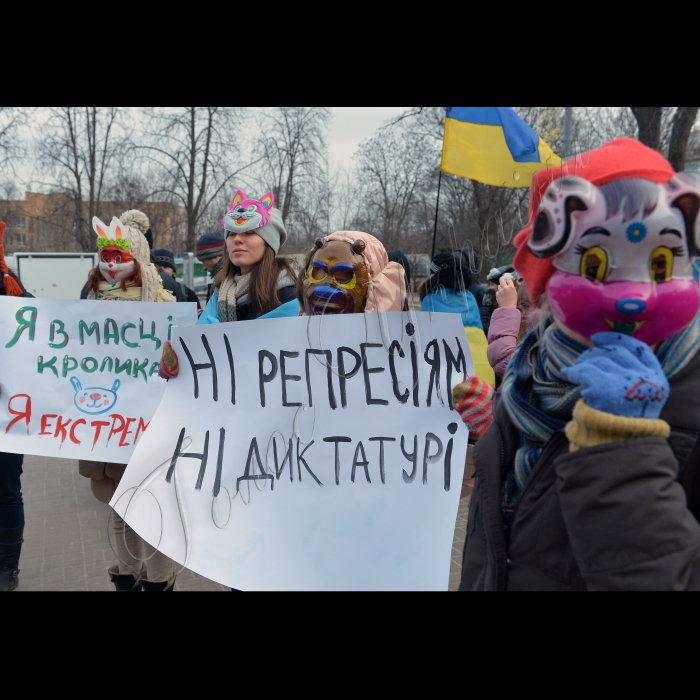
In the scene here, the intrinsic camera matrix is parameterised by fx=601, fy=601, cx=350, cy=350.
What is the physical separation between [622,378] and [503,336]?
1.48 m

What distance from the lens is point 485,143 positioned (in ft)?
6.27

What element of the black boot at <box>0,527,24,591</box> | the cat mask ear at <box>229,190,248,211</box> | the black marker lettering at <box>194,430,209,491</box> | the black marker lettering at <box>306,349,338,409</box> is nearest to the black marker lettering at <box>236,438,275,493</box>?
the black marker lettering at <box>194,430,209,491</box>

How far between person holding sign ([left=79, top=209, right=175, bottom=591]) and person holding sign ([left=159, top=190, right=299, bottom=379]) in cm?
79

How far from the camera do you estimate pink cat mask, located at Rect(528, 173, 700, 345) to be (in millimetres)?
1111

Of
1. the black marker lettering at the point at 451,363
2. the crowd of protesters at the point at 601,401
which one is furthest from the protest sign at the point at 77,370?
the crowd of protesters at the point at 601,401

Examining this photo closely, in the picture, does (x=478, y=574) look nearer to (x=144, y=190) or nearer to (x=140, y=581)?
(x=140, y=581)

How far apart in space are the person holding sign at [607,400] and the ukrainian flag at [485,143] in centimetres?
60

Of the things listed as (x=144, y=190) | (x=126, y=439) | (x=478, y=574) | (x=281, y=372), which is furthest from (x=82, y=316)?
(x=144, y=190)

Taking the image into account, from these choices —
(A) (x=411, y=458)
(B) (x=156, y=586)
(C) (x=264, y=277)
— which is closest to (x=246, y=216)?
(C) (x=264, y=277)

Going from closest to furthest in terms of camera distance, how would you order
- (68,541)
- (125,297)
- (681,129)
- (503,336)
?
(681,129), (503,336), (125,297), (68,541)

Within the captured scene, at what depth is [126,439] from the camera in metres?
3.00

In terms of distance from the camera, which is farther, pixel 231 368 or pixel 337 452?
pixel 231 368

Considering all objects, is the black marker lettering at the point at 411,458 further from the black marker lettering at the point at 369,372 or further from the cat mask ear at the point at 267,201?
the cat mask ear at the point at 267,201

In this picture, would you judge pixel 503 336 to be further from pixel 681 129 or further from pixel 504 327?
pixel 681 129
